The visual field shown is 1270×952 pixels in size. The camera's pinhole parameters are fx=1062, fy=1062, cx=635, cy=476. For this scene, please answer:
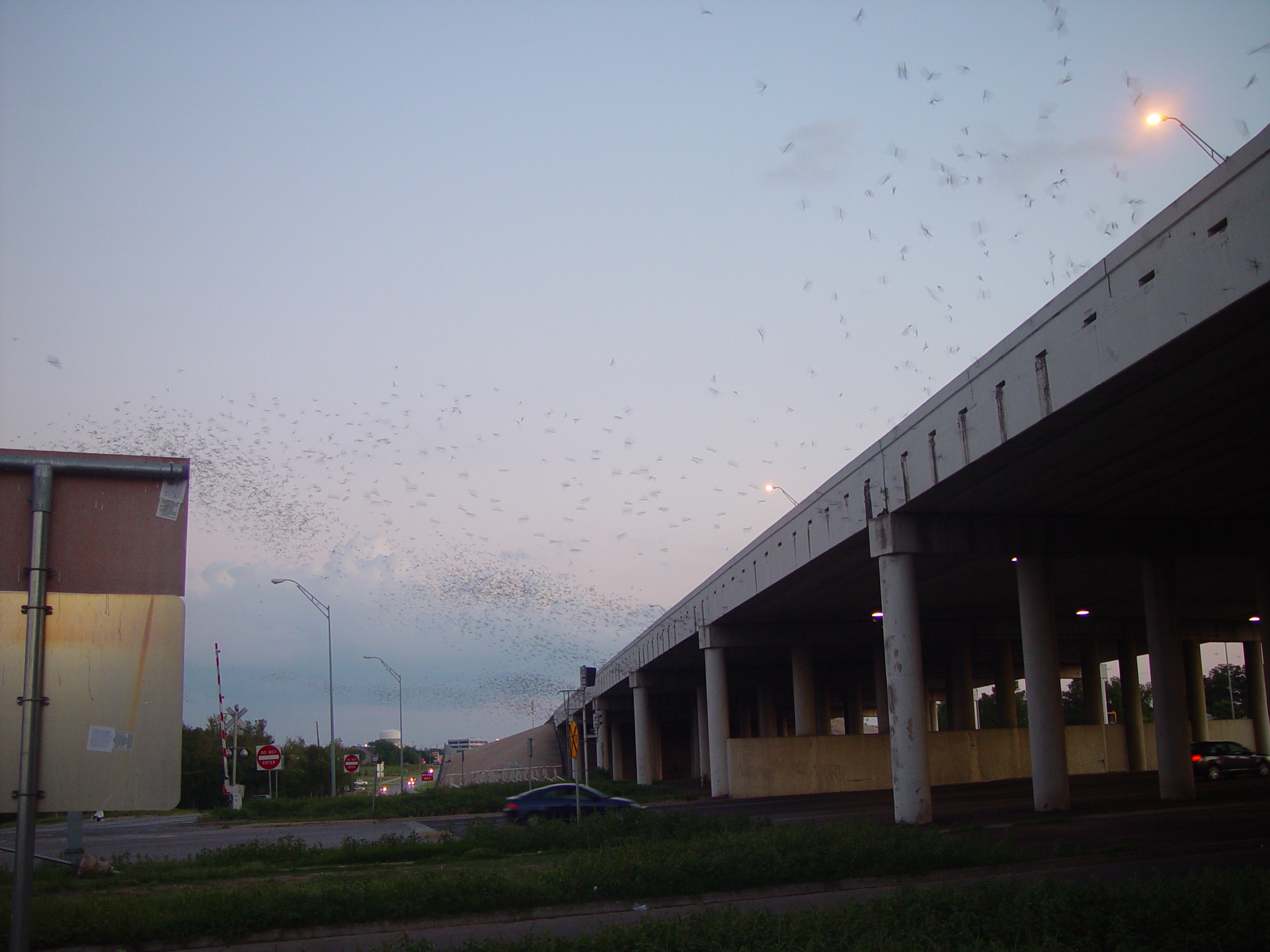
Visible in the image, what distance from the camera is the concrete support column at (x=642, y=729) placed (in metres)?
66.9

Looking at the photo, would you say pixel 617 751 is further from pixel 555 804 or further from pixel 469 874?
pixel 469 874

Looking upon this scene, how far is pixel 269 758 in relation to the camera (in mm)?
43281

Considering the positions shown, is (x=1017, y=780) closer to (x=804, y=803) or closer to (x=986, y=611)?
(x=986, y=611)

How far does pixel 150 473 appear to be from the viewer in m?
4.64

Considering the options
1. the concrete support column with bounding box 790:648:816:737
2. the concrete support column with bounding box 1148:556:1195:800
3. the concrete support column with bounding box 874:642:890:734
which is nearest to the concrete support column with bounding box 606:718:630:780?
the concrete support column with bounding box 874:642:890:734

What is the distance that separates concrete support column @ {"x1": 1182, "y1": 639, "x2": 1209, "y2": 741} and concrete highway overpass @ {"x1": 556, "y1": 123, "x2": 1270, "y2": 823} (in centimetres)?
20

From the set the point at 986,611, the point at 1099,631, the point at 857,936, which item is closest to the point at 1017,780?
the point at 986,611

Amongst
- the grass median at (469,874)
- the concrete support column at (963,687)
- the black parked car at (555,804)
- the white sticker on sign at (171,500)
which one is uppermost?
the white sticker on sign at (171,500)

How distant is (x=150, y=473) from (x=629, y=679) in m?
66.8

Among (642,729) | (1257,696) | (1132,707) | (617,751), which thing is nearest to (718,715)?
(642,729)

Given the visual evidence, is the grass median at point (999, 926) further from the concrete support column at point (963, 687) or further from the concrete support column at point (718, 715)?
the concrete support column at point (963, 687)

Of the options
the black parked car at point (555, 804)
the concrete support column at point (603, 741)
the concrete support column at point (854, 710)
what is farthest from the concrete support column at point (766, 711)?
the black parked car at point (555, 804)

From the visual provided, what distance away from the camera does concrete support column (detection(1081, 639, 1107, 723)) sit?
62094 mm

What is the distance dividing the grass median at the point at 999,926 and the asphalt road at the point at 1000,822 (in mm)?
7884
